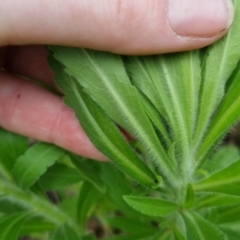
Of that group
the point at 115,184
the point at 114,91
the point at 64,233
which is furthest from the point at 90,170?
the point at 114,91

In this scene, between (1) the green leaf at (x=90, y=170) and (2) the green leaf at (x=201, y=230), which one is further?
(1) the green leaf at (x=90, y=170)

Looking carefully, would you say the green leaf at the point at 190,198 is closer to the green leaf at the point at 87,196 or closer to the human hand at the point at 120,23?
the human hand at the point at 120,23

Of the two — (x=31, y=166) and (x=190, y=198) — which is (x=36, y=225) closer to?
(x=31, y=166)

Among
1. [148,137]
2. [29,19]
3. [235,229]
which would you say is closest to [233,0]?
[148,137]

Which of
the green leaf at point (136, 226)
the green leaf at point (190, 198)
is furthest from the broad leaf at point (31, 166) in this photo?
the green leaf at point (190, 198)

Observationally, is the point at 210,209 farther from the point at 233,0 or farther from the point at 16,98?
the point at 16,98

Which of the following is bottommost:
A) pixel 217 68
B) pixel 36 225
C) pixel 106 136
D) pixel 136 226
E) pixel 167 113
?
pixel 36 225
